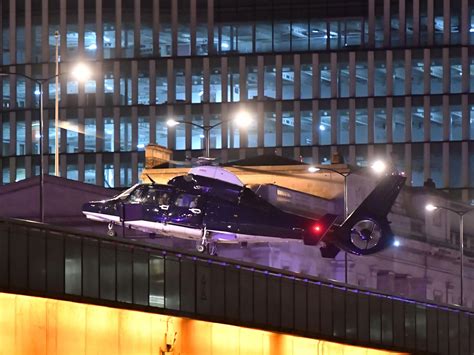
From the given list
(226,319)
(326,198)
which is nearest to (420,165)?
(326,198)

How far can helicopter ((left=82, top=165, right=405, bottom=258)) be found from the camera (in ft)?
326

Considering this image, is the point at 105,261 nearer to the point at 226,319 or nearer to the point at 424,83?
the point at 226,319

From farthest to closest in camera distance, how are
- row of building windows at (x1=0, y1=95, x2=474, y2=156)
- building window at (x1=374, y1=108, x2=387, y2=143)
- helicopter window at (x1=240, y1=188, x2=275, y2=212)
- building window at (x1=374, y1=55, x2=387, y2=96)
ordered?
building window at (x1=374, y1=55, x2=387, y2=96)
building window at (x1=374, y1=108, x2=387, y2=143)
row of building windows at (x1=0, y1=95, x2=474, y2=156)
helicopter window at (x1=240, y1=188, x2=275, y2=212)

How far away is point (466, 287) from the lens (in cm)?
16450

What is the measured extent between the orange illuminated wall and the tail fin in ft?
31.8

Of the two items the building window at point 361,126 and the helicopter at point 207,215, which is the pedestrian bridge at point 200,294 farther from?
the building window at point 361,126

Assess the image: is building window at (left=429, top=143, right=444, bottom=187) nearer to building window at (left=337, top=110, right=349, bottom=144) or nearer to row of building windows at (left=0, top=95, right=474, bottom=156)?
row of building windows at (left=0, top=95, right=474, bottom=156)

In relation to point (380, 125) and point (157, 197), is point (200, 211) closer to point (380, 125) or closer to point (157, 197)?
point (157, 197)

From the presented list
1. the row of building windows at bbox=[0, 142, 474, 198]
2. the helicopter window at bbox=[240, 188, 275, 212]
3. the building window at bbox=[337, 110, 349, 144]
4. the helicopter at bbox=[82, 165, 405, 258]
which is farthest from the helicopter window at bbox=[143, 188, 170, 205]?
the building window at bbox=[337, 110, 349, 144]

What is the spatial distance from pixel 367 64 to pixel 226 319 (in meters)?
110

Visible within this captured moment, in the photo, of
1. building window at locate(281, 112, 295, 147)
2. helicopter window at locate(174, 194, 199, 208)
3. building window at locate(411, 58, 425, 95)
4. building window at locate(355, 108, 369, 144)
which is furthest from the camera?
building window at locate(281, 112, 295, 147)

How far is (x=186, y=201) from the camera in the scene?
101m

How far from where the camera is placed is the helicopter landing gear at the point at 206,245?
325 feet

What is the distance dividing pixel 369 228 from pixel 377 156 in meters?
85.8
